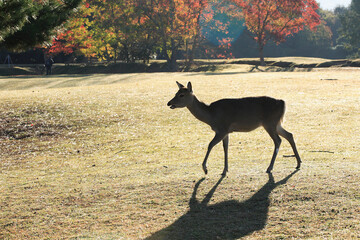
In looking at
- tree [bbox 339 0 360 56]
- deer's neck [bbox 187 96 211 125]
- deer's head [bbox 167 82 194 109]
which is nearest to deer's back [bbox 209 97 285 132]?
deer's neck [bbox 187 96 211 125]

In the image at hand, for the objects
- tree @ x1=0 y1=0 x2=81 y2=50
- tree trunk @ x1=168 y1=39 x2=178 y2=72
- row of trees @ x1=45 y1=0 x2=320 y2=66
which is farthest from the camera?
tree trunk @ x1=168 y1=39 x2=178 y2=72

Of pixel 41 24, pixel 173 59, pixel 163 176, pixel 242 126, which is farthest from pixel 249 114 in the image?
pixel 173 59

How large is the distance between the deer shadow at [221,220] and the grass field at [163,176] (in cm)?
2

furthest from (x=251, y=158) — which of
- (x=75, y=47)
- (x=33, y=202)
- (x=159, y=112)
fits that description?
(x=75, y=47)

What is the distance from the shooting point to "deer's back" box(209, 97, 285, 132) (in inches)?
319

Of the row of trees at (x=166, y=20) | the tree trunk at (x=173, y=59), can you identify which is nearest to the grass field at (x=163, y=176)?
the row of trees at (x=166, y=20)

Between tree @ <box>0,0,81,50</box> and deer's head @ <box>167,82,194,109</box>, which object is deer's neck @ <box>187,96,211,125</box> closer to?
deer's head @ <box>167,82,194,109</box>

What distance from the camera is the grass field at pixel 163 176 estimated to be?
6.53 m

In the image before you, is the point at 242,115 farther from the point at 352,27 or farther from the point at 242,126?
the point at 352,27

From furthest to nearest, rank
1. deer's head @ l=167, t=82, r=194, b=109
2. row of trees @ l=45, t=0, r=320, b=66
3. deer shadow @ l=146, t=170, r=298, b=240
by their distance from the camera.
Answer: row of trees @ l=45, t=0, r=320, b=66, deer's head @ l=167, t=82, r=194, b=109, deer shadow @ l=146, t=170, r=298, b=240

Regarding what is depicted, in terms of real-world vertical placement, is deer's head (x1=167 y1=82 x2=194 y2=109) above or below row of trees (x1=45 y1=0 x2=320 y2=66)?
below

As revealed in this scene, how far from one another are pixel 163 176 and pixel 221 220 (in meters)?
2.74

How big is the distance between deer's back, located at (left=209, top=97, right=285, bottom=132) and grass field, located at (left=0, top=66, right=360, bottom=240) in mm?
1053

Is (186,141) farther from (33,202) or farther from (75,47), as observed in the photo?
(75,47)
